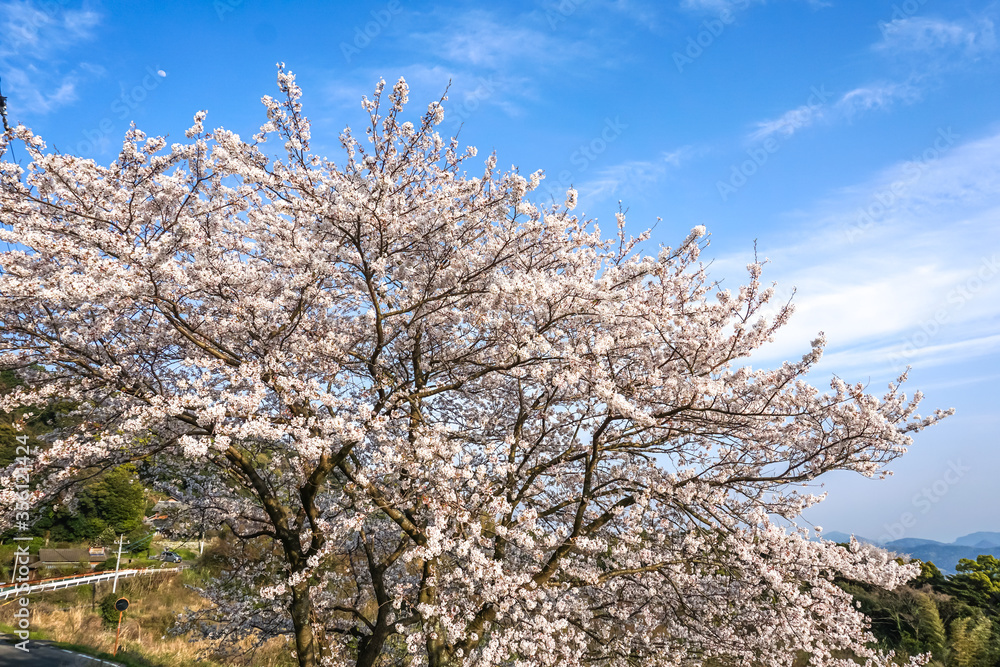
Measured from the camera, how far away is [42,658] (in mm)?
12078

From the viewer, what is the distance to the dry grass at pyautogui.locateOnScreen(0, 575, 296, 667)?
1343 centimetres

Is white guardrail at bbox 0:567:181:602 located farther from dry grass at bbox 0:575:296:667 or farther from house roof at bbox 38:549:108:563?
house roof at bbox 38:549:108:563

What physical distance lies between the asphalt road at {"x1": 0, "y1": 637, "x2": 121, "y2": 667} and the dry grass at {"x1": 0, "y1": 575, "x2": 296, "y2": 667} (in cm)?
93

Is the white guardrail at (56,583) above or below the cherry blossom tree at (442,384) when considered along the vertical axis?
below

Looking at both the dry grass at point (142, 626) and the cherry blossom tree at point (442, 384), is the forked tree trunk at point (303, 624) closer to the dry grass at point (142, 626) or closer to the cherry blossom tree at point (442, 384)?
the cherry blossom tree at point (442, 384)

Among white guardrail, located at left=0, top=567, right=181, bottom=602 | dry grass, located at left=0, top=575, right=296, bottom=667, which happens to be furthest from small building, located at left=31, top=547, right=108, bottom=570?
dry grass, located at left=0, top=575, right=296, bottom=667

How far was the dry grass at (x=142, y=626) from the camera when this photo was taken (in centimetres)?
1343

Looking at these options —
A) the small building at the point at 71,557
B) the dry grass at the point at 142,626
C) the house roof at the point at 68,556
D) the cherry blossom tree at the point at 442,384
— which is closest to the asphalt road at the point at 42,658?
the dry grass at the point at 142,626

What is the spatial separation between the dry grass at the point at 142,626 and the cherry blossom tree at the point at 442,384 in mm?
6357

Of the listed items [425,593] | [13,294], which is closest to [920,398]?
[425,593]

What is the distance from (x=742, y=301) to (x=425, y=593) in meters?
5.23

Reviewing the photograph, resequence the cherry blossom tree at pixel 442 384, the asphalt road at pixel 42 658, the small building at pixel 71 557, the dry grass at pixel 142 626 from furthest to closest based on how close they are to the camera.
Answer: the small building at pixel 71 557 < the dry grass at pixel 142 626 < the asphalt road at pixel 42 658 < the cherry blossom tree at pixel 442 384

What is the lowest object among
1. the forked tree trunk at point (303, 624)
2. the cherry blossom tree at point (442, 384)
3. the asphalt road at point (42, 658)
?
the asphalt road at point (42, 658)

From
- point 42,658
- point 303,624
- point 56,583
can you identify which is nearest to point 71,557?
point 56,583
